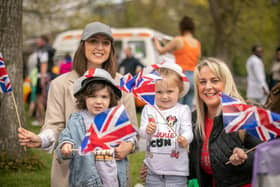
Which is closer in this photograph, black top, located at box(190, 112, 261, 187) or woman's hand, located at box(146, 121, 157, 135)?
black top, located at box(190, 112, 261, 187)

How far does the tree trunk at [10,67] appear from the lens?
21.2 feet

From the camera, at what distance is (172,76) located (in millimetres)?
4340

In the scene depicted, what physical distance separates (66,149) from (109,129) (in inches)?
13.6

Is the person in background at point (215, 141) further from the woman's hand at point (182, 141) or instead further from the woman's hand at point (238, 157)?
the woman's hand at point (182, 141)

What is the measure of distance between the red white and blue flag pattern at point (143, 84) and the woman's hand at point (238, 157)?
93 centimetres

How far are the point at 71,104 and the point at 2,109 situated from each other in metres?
2.77

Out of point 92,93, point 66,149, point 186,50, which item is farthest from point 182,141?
point 186,50

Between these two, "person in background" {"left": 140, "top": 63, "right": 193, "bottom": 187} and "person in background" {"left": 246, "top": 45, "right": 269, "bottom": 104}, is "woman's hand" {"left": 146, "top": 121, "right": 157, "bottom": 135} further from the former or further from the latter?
"person in background" {"left": 246, "top": 45, "right": 269, "bottom": 104}

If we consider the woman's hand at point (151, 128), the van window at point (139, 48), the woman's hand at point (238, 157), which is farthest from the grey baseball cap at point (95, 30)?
the van window at point (139, 48)

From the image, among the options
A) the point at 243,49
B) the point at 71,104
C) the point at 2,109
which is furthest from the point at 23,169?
the point at 243,49

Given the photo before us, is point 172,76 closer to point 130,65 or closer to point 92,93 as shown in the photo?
point 92,93

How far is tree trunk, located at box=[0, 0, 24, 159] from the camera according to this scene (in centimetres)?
645

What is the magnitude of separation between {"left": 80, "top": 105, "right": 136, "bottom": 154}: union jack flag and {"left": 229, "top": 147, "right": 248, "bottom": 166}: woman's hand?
31.0 inches

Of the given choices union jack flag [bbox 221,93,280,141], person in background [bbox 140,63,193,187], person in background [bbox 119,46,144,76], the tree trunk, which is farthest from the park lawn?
person in background [bbox 119,46,144,76]
